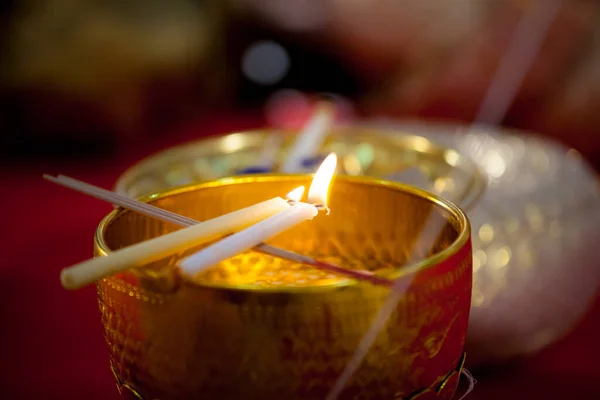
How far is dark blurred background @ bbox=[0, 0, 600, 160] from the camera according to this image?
0.83 metres

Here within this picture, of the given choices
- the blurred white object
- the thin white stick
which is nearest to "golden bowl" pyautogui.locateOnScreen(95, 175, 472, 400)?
the blurred white object

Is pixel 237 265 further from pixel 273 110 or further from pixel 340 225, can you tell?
pixel 273 110

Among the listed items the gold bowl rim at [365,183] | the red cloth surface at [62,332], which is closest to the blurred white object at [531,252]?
the red cloth surface at [62,332]

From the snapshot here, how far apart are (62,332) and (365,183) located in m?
0.42

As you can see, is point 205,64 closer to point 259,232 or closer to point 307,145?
point 307,145

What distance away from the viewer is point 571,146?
845mm

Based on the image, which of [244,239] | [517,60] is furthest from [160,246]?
[517,60]

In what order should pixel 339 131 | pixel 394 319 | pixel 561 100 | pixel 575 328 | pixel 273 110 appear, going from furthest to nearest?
1. pixel 273 110
2. pixel 561 100
3. pixel 575 328
4. pixel 339 131
5. pixel 394 319

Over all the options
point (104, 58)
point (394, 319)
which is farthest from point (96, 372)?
point (104, 58)

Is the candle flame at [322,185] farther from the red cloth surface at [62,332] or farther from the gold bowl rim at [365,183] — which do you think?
the red cloth surface at [62,332]

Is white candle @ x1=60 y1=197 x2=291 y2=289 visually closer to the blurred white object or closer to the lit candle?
the lit candle

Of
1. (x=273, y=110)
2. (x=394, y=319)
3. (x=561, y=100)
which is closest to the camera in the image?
(x=394, y=319)

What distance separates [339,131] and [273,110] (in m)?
0.68

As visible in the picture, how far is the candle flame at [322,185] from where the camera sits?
0.24 m
